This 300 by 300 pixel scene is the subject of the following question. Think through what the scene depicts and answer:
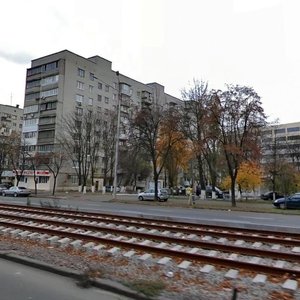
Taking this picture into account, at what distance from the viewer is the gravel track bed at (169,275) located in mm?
5680

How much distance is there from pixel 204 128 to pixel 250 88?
645 cm

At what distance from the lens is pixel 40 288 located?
231 inches

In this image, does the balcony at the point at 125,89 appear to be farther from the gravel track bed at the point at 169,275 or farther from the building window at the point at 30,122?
the gravel track bed at the point at 169,275

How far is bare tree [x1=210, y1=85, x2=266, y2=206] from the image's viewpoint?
33.8 metres

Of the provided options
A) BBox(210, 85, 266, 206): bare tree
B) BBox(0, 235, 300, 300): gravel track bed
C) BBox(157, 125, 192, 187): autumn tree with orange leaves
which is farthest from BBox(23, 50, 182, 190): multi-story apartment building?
BBox(0, 235, 300, 300): gravel track bed

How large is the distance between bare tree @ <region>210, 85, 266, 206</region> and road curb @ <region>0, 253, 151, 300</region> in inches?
1055

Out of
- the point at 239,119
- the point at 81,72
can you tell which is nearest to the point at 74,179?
the point at 81,72

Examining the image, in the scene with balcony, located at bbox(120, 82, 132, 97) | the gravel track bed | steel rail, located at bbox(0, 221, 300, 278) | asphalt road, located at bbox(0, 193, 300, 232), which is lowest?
the gravel track bed

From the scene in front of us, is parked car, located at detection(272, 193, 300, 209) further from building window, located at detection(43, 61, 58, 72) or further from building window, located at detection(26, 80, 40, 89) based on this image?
building window, located at detection(26, 80, 40, 89)

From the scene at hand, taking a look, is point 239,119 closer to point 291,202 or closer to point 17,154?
point 291,202

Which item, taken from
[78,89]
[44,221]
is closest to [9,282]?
[44,221]

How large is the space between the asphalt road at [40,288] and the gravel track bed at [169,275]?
0.58 metres

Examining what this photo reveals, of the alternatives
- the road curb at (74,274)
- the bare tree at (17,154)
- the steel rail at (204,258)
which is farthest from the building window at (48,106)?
the road curb at (74,274)

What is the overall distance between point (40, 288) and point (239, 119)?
30868 millimetres
